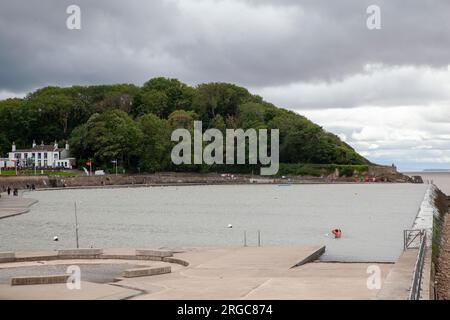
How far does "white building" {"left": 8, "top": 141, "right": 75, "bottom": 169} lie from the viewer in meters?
178

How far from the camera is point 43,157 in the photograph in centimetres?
18212

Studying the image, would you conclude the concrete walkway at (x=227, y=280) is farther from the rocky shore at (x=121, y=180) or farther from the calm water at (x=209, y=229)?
the rocky shore at (x=121, y=180)

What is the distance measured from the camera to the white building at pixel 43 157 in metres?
178

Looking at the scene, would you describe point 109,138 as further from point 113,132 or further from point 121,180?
point 121,180

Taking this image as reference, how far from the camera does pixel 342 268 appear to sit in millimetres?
24859

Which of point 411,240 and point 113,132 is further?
point 113,132

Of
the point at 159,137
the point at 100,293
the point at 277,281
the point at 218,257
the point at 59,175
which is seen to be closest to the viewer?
the point at 100,293

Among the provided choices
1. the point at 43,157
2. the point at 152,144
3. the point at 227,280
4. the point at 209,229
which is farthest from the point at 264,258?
the point at 43,157

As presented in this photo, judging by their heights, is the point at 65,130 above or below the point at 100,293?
above

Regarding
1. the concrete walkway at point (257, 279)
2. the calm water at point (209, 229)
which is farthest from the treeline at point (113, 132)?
the concrete walkway at point (257, 279)
